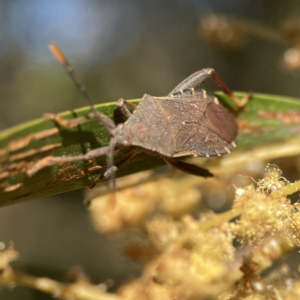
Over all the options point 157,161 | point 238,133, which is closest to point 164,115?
point 157,161

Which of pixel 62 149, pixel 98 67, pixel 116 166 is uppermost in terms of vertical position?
pixel 62 149

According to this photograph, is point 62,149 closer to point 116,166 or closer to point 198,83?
point 116,166

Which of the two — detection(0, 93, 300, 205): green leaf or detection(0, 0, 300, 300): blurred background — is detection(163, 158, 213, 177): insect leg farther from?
detection(0, 0, 300, 300): blurred background

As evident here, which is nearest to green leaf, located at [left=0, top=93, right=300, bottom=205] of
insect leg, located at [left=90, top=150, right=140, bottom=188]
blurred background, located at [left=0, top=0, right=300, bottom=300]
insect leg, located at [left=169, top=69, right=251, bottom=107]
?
insect leg, located at [left=90, top=150, right=140, bottom=188]

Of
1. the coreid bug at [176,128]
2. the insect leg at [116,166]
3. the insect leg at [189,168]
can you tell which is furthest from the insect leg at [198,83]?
the insect leg at [116,166]

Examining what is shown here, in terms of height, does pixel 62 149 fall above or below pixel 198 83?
above

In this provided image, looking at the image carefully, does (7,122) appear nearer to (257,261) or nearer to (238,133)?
(238,133)

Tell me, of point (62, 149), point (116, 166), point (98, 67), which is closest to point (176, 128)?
point (116, 166)

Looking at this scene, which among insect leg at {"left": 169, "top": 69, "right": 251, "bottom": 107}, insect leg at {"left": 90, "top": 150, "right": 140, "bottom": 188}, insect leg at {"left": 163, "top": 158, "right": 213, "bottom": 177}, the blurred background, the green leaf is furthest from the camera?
the blurred background
